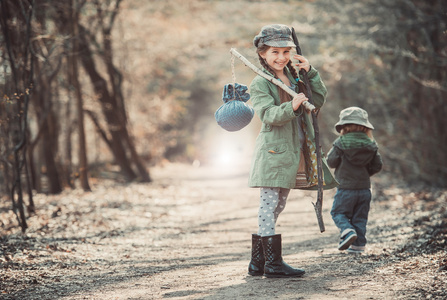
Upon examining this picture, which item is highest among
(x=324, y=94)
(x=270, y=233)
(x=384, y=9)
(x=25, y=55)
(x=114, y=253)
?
(x=384, y=9)

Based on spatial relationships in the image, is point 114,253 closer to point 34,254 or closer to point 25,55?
point 34,254

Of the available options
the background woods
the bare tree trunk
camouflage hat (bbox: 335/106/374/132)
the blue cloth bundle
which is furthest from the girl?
the bare tree trunk

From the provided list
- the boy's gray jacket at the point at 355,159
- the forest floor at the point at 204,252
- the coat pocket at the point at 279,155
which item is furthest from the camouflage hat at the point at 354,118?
the coat pocket at the point at 279,155

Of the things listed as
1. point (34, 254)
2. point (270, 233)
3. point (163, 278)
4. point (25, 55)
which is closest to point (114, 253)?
point (34, 254)

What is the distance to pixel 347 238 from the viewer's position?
5.20 metres

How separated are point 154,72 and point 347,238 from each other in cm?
1742

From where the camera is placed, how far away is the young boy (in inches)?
227

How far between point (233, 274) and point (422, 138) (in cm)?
729

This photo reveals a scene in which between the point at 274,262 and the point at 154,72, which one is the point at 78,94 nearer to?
the point at 274,262

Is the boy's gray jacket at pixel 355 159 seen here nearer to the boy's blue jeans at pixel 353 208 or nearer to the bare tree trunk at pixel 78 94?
the boy's blue jeans at pixel 353 208

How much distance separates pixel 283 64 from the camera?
4.64 metres

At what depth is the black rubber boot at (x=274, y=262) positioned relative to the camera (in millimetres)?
4516

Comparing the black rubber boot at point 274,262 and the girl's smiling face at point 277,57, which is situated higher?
the girl's smiling face at point 277,57

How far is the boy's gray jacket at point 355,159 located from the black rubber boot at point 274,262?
1558 mm
